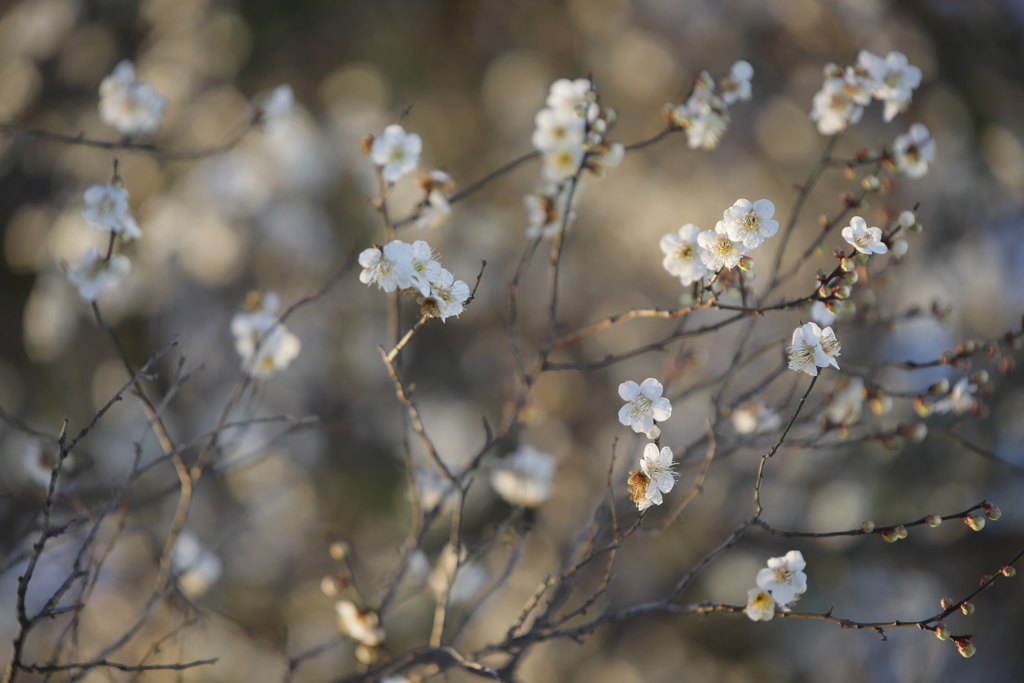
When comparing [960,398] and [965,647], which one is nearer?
[965,647]

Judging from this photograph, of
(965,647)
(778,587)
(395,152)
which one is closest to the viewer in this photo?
(965,647)

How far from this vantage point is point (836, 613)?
3.78 meters

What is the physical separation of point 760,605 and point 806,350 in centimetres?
49

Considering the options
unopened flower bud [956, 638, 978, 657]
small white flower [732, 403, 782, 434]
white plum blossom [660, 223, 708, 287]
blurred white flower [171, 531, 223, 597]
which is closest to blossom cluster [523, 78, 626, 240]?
white plum blossom [660, 223, 708, 287]

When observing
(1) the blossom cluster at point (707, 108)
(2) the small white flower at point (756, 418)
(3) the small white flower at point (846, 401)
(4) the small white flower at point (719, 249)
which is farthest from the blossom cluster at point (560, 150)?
(3) the small white flower at point (846, 401)

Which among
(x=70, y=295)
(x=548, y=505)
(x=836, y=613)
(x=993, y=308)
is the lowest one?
(x=836, y=613)

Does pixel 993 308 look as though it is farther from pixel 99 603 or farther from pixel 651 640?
pixel 99 603

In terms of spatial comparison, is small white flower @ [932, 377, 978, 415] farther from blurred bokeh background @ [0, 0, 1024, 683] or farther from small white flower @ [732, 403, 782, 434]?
blurred bokeh background @ [0, 0, 1024, 683]

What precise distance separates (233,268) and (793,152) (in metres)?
3.94

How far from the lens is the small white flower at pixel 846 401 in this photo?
1.60 m

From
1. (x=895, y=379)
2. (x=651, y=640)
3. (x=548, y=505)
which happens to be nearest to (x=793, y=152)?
(x=895, y=379)

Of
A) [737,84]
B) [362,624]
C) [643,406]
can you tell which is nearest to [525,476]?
[362,624]

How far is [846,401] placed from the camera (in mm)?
1616

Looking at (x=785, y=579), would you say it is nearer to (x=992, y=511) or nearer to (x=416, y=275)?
(x=992, y=511)
